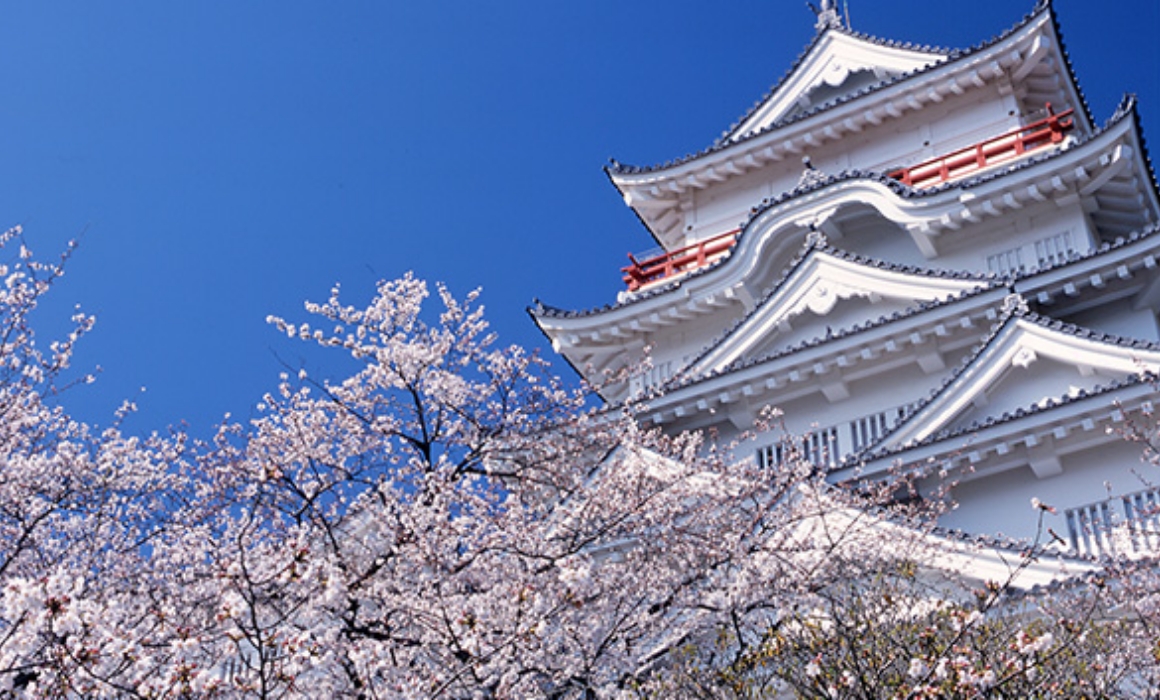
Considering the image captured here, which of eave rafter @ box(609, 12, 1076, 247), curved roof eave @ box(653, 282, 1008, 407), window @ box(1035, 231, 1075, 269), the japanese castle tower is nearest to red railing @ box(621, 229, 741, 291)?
the japanese castle tower

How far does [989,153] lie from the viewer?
21531 mm

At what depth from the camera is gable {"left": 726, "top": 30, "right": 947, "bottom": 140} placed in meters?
25.7

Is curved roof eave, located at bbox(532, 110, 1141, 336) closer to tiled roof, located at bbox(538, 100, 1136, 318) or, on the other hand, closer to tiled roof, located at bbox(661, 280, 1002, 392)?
tiled roof, located at bbox(538, 100, 1136, 318)

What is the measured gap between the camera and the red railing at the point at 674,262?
77.6 feet

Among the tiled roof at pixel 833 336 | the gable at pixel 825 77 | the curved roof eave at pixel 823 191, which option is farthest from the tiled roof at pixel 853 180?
the gable at pixel 825 77

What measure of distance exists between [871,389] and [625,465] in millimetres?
7687

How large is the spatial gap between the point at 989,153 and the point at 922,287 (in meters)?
4.61

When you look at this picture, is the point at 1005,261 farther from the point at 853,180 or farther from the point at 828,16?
the point at 828,16

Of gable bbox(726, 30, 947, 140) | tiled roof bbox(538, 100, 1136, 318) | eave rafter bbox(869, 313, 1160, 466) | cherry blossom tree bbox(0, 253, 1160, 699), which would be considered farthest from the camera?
gable bbox(726, 30, 947, 140)

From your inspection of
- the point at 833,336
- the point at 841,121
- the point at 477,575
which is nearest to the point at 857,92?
the point at 841,121

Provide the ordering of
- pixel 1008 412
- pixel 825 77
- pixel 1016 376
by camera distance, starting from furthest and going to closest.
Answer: pixel 825 77, pixel 1016 376, pixel 1008 412

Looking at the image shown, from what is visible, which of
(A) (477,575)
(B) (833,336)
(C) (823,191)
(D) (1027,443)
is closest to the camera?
(A) (477,575)

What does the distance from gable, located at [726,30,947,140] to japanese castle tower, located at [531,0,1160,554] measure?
0.05 meters

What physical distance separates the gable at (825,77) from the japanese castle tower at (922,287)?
5cm
